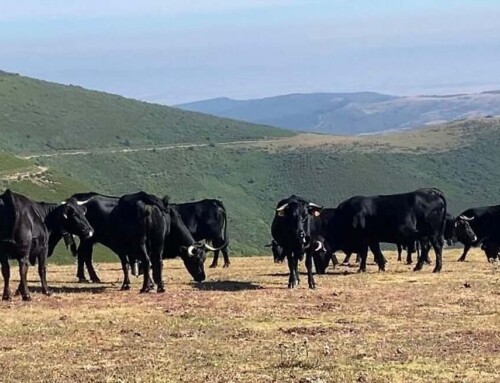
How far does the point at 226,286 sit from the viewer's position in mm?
22328

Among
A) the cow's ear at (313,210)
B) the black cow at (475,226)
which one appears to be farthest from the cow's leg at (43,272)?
the black cow at (475,226)

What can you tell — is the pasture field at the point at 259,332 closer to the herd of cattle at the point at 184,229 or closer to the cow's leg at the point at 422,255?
the herd of cattle at the point at 184,229

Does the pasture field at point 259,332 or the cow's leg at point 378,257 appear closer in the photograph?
the pasture field at point 259,332

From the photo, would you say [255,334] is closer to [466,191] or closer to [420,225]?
[420,225]

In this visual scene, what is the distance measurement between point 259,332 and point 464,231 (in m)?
18.8

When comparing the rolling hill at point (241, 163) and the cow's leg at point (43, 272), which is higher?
the rolling hill at point (241, 163)

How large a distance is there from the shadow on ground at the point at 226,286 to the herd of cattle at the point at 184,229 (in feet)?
2.13


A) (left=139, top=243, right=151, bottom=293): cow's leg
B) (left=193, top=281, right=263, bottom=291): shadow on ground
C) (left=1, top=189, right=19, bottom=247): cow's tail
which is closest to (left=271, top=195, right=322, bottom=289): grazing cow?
(left=193, top=281, right=263, bottom=291): shadow on ground

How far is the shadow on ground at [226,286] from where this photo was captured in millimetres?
21905

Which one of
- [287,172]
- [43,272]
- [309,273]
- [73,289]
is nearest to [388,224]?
[309,273]

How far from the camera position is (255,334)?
15359 millimetres

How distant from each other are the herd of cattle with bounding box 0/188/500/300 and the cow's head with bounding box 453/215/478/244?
1.12ft

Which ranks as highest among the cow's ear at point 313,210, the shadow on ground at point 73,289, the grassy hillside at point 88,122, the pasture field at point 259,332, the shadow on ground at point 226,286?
the grassy hillside at point 88,122

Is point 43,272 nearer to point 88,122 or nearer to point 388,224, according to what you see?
point 388,224
